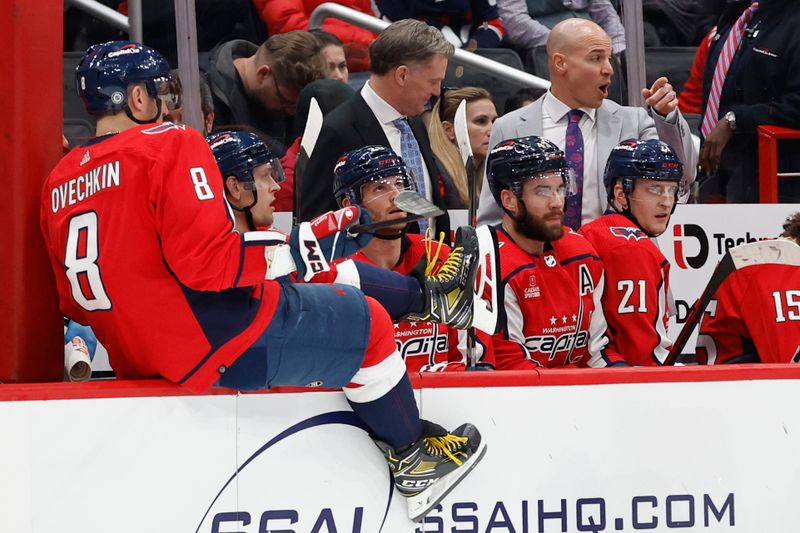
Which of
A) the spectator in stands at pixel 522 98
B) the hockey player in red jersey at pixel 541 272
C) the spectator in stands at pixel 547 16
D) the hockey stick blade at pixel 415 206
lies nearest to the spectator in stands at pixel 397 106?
the hockey player in red jersey at pixel 541 272

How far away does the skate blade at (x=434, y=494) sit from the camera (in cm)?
247

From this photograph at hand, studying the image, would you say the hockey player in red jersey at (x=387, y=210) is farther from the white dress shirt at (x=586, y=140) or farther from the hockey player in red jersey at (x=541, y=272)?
the white dress shirt at (x=586, y=140)

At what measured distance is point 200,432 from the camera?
8.02ft

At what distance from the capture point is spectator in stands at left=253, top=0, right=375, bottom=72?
4188mm

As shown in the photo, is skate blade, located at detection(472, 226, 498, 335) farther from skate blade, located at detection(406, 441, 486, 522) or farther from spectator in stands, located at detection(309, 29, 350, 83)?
spectator in stands, located at detection(309, 29, 350, 83)

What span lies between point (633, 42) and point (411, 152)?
123cm

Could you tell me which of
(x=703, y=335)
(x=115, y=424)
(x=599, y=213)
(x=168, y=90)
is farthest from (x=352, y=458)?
(x=599, y=213)

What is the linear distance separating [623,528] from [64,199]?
4.87 ft

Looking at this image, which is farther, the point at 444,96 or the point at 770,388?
the point at 444,96

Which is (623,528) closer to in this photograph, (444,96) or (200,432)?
(200,432)

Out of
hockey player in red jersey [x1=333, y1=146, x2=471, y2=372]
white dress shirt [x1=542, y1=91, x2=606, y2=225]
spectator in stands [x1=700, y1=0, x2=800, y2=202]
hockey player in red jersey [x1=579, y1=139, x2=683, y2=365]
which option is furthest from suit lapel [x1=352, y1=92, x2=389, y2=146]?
spectator in stands [x1=700, y1=0, x2=800, y2=202]

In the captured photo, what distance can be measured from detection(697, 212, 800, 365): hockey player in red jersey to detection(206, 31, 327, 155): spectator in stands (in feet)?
5.40

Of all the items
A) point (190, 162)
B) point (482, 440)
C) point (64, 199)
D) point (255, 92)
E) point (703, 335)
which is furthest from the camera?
point (255, 92)

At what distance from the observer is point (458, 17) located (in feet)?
14.7
